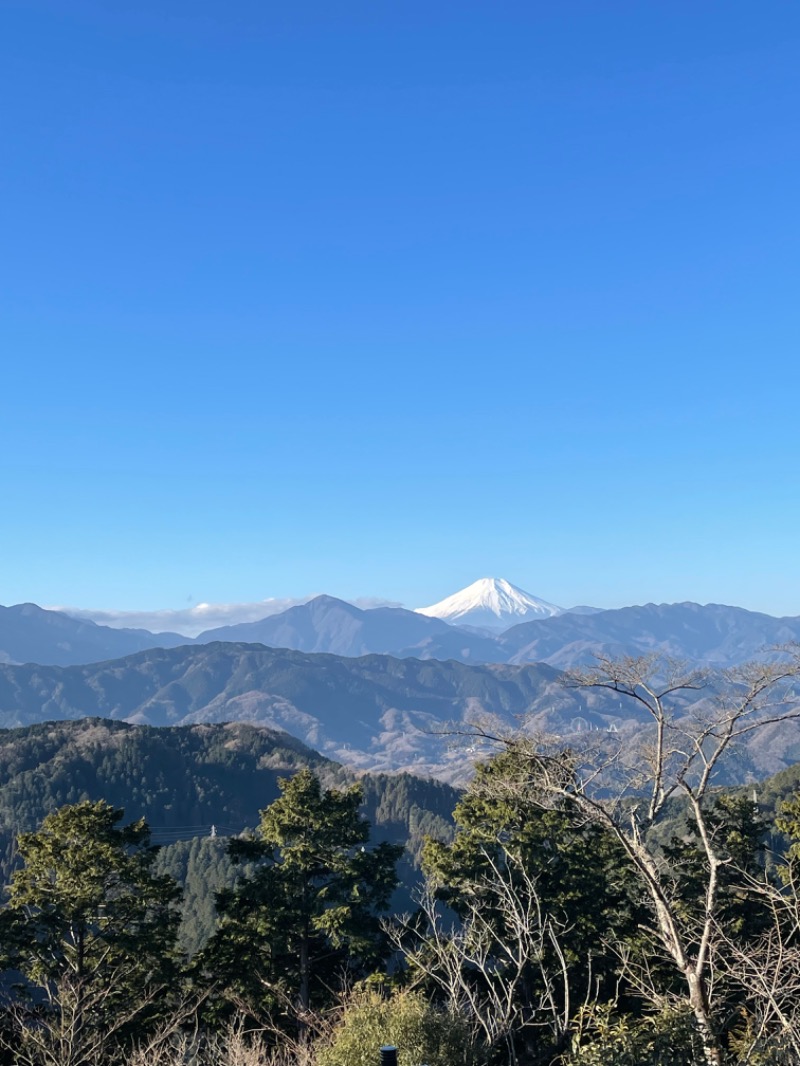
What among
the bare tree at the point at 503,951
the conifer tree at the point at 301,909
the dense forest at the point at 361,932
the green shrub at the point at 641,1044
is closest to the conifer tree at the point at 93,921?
the dense forest at the point at 361,932

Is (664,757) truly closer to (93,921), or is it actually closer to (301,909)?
(301,909)

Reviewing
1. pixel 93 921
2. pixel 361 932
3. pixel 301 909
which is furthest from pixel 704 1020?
pixel 93 921

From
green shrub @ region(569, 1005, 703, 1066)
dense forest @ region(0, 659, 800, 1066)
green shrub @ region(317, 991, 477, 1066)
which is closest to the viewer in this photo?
green shrub @ region(569, 1005, 703, 1066)

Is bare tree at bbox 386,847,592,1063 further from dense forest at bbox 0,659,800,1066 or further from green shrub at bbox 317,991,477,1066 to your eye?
green shrub at bbox 317,991,477,1066

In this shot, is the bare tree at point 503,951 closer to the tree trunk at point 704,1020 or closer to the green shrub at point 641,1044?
the tree trunk at point 704,1020

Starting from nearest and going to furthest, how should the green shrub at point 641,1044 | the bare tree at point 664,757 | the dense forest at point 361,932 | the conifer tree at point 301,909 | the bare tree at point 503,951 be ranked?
the green shrub at point 641,1044, the bare tree at point 664,757, the dense forest at point 361,932, the bare tree at point 503,951, the conifer tree at point 301,909

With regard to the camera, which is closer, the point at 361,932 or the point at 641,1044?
the point at 641,1044

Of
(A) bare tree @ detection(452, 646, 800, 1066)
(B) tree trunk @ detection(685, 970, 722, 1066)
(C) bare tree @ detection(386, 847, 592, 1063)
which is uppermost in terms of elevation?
(A) bare tree @ detection(452, 646, 800, 1066)

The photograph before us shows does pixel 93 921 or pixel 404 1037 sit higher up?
pixel 404 1037

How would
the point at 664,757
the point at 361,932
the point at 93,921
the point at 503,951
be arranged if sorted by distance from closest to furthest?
1. the point at 664,757
2. the point at 93,921
3. the point at 361,932
4. the point at 503,951

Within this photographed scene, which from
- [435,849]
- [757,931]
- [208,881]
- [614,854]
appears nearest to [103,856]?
[435,849]

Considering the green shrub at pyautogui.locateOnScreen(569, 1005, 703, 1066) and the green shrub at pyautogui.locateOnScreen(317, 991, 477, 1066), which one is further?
the green shrub at pyautogui.locateOnScreen(317, 991, 477, 1066)

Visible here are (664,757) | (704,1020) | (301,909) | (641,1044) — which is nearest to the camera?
(641,1044)

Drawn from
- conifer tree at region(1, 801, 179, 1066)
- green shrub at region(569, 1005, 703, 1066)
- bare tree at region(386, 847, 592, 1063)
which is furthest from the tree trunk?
conifer tree at region(1, 801, 179, 1066)
